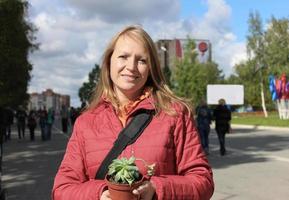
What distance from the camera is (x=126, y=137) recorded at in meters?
2.61

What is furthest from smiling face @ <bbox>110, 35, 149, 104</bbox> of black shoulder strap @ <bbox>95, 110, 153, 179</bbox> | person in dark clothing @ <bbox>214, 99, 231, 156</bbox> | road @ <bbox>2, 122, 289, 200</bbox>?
person in dark clothing @ <bbox>214, 99, 231, 156</bbox>

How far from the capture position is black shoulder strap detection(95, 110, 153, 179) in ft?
8.47

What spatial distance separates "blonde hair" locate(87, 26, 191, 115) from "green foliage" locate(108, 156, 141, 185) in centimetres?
51

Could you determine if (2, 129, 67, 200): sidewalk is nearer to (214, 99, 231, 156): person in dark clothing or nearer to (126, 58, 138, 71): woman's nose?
(214, 99, 231, 156): person in dark clothing

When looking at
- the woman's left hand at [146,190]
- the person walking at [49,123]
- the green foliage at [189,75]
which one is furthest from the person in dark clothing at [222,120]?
the green foliage at [189,75]

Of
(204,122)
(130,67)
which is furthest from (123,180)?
(204,122)

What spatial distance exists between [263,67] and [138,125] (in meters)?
74.7

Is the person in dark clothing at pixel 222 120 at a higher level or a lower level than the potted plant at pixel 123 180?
lower

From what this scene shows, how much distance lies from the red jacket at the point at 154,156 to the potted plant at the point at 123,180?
0.18 meters

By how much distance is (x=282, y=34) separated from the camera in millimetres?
→ 72250

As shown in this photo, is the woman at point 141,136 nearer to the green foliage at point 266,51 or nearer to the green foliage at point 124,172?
the green foliage at point 124,172

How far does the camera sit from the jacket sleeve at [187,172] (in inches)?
98.0

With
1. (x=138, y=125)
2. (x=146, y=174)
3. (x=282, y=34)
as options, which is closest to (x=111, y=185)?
(x=146, y=174)

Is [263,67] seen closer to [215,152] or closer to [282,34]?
[282,34]
